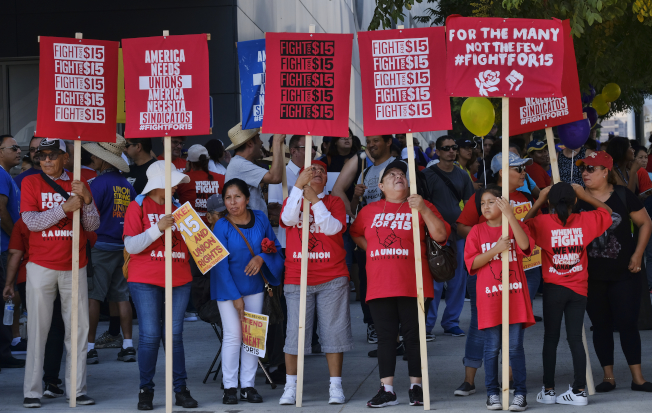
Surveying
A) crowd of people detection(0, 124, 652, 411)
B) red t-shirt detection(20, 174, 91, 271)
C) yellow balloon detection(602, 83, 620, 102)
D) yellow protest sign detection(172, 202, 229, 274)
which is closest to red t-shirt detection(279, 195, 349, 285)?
crowd of people detection(0, 124, 652, 411)

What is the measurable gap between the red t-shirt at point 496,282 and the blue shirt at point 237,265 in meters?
1.73

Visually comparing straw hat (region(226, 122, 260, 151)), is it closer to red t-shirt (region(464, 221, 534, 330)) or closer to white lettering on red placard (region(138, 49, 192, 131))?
white lettering on red placard (region(138, 49, 192, 131))

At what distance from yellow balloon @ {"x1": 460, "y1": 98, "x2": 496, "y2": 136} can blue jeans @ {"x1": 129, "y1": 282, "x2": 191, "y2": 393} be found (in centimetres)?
314

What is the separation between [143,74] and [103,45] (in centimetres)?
49

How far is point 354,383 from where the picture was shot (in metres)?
7.32

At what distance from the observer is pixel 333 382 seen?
21.7 ft

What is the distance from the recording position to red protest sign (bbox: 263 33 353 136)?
22.4 feet

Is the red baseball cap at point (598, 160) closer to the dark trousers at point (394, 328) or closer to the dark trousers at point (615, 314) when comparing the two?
the dark trousers at point (615, 314)

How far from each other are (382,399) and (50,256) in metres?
3.02

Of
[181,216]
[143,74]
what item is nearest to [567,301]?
[181,216]

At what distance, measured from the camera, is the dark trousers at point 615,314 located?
22.1ft

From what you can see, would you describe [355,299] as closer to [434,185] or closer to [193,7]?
[434,185]

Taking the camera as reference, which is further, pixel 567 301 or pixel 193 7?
pixel 193 7

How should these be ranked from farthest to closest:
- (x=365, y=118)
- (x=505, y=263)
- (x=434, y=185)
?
1. (x=434, y=185)
2. (x=365, y=118)
3. (x=505, y=263)
